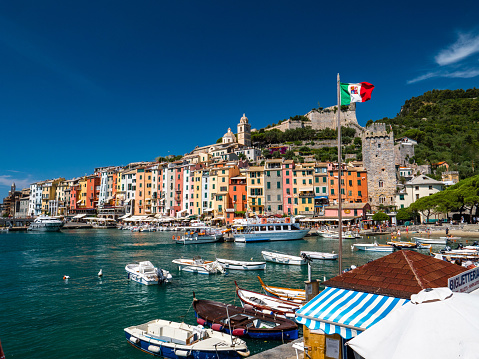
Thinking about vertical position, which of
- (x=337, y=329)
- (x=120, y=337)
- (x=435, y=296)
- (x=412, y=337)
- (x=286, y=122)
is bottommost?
(x=120, y=337)

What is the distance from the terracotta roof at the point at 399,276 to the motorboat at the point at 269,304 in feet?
26.1

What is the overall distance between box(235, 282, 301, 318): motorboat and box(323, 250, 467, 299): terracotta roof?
7.96m

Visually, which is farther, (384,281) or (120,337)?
(120,337)

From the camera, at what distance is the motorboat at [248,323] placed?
494 inches

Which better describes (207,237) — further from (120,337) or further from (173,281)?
(120,337)

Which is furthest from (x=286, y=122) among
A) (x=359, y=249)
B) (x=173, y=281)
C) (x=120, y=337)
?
(x=120, y=337)

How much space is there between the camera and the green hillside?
281ft

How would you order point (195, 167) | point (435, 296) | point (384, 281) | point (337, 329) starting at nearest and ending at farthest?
1. point (435, 296)
2. point (337, 329)
3. point (384, 281)
4. point (195, 167)

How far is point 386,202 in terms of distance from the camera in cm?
6700

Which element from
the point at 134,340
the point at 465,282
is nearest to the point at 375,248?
the point at 134,340

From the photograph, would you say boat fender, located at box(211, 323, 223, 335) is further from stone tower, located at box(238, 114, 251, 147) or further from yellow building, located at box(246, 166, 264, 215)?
stone tower, located at box(238, 114, 251, 147)

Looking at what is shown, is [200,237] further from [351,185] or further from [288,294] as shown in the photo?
[351,185]

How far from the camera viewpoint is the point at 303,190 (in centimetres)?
6606

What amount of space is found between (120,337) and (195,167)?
68.4 m
